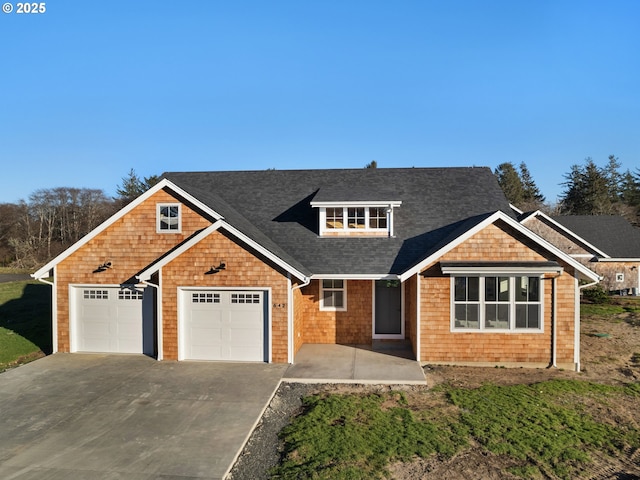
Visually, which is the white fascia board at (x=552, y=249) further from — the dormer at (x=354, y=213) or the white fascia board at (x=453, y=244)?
the dormer at (x=354, y=213)

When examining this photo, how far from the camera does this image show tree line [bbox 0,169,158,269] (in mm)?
42594

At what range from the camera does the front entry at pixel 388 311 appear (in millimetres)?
14062

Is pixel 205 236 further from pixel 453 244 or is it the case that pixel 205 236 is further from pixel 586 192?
pixel 586 192

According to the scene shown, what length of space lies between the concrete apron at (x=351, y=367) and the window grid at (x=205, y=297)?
311cm

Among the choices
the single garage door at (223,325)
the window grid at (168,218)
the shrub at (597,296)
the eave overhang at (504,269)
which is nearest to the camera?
the eave overhang at (504,269)

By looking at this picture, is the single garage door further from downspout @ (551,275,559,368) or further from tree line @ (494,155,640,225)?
tree line @ (494,155,640,225)

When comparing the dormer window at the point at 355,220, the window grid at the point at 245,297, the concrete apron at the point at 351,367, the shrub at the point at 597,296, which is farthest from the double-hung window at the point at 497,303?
the shrub at the point at 597,296

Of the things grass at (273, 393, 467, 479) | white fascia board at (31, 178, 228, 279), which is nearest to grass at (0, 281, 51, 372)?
white fascia board at (31, 178, 228, 279)

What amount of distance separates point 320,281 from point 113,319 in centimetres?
700

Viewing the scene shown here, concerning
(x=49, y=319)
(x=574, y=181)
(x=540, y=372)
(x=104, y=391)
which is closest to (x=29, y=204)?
(x=49, y=319)

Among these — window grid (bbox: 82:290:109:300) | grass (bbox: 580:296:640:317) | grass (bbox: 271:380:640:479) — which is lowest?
grass (bbox: 580:296:640:317)

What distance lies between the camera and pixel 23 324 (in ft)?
55.1

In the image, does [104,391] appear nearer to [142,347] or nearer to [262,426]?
[142,347]

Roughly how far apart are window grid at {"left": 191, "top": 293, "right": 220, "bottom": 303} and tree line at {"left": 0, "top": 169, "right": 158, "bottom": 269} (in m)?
38.3
